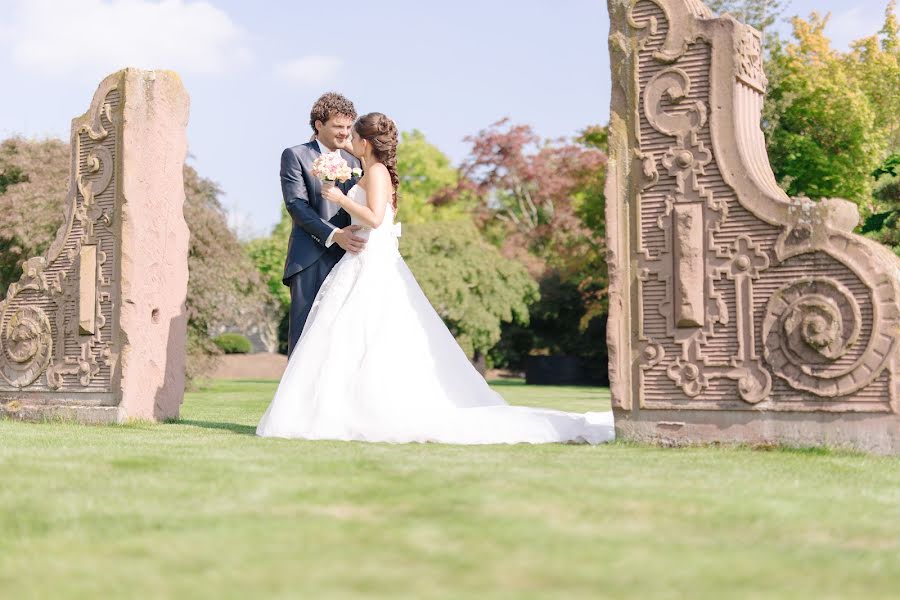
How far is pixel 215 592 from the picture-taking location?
2.93m

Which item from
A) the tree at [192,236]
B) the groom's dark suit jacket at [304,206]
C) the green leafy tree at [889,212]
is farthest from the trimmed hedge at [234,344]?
the groom's dark suit jacket at [304,206]

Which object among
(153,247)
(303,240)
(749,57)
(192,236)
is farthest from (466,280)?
(749,57)

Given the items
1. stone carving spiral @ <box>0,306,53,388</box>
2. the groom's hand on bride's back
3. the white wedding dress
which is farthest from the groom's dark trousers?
stone carving spiral @ <box>0,306,53,388</box>

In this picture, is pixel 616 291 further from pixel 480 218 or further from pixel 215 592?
pixel 480 218

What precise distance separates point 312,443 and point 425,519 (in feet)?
9.57

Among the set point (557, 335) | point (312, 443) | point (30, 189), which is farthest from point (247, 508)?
point (557, 335)

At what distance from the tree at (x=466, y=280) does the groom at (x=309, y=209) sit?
22244mm

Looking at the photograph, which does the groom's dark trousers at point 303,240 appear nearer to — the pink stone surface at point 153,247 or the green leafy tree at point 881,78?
the pink stone surface at point 153,247

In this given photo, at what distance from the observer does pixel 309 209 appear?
27.1 feet

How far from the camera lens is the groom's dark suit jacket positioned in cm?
827

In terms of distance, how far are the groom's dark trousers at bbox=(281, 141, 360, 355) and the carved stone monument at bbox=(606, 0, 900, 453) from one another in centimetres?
232

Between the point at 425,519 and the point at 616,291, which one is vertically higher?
the point at 616,291

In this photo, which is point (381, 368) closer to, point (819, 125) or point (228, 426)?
point (228, 426)

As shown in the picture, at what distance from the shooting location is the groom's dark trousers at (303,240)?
27.2 feet
